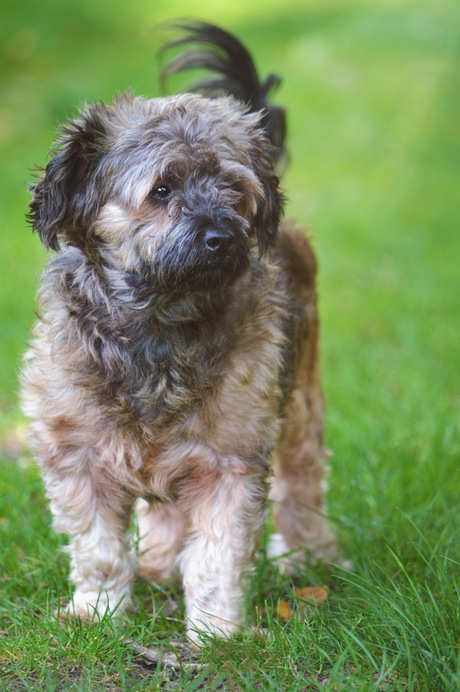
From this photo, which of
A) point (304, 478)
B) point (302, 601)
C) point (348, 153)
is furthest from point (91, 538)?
point (348, 153)

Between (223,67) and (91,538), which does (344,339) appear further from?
(91,538)

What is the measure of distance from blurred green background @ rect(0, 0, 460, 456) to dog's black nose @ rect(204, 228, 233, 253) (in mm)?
932

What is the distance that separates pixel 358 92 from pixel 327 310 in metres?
8.79

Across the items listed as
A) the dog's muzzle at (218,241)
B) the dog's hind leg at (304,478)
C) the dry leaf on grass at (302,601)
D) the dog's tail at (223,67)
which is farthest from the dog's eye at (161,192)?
the dry leaf on grass at (302,601)

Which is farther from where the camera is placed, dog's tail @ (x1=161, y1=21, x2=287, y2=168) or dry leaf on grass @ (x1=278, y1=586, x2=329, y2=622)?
dog's tail @ (x1=161, y1=21, x2=287, y2=168)

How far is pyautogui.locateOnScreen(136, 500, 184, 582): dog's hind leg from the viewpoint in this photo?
435 cm

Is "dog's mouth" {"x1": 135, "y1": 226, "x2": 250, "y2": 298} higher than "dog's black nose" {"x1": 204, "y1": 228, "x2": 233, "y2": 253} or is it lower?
lower

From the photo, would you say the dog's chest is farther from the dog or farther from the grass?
the grass

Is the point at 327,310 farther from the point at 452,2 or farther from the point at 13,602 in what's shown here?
the point at 452,2

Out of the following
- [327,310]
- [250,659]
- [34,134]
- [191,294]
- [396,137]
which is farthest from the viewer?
[396,137]

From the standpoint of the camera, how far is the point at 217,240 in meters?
3.40

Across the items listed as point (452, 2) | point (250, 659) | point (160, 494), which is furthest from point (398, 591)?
point (452, 2)

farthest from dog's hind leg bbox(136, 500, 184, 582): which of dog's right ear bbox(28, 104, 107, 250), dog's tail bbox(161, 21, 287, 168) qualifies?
dog's tail bbox(161, 21, 287, 168)

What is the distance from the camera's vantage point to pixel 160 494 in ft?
12.2
